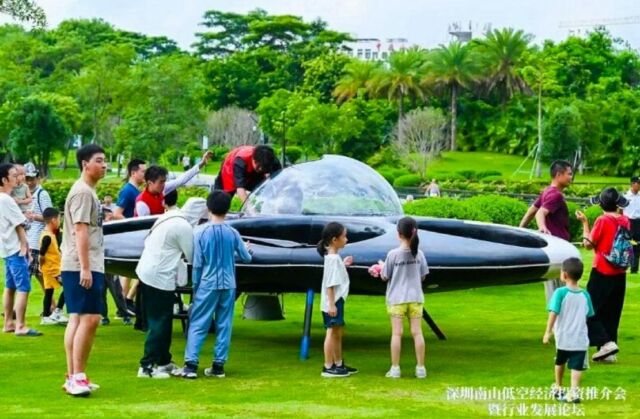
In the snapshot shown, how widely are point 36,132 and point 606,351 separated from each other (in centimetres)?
6081

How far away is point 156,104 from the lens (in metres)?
75.4

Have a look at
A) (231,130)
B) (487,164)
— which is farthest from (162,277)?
(231,130)

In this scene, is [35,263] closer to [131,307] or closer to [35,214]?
[35,214]

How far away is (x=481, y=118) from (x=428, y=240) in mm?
83400

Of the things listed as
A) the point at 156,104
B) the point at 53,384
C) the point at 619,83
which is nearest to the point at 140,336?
the point at 53,384

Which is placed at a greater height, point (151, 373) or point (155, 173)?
point (155, 173)

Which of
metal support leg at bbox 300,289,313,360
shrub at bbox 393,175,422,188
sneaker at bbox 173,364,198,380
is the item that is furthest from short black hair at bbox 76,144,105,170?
shrub at bbox 393,175,422,188

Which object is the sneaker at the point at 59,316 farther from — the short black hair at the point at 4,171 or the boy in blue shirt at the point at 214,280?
the boy in blue shirt at the point at 214,280

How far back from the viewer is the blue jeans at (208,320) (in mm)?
10227

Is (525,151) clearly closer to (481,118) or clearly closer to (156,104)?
(481,118)

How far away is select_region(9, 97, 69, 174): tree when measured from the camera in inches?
2697

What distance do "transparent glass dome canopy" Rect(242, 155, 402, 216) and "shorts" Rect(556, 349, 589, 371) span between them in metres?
3.46

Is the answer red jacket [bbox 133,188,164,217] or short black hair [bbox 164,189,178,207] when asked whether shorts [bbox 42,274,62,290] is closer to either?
red jacket [bbox 133,188,164,217]

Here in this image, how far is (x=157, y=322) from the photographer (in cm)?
1020
